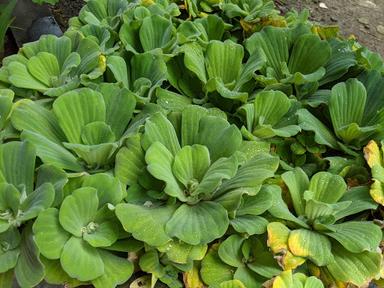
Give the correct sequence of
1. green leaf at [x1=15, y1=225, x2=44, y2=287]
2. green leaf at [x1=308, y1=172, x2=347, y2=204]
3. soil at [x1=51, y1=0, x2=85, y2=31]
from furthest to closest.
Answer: soil at [x1=51, y1=0, x2=85, y2=31], green leaf at [x1=308, y1=172, x2=347, y2=204], green leaf at [x1=15, y1=225, x2=44, y2=287]

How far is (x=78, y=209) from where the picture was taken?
0.94 metres

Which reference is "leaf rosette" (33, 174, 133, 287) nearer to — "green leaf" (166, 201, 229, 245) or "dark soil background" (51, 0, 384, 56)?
"green leaf" (166, 201, 229, 245)

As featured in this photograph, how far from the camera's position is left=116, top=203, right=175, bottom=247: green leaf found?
927mm

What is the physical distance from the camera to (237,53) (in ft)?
4.23

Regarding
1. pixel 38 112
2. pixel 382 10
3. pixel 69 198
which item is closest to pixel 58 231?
pixel 69 198

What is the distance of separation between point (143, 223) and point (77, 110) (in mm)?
295

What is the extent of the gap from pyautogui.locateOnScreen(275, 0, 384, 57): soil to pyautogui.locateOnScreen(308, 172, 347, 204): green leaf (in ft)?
6.44

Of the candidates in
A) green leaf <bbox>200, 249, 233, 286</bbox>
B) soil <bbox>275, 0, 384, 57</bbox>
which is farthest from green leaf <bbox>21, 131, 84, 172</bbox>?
soil <bbox>275, 0, 384, 57</bbox>

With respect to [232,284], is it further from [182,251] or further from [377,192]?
[377,192]

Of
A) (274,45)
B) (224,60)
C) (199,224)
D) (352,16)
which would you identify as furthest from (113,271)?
(352,16)

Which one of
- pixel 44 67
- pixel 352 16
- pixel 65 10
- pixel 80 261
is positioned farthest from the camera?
pixel 352 16

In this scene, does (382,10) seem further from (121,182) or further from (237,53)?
(121,182)

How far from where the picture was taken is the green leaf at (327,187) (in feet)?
3.58

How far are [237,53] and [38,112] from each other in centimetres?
51
